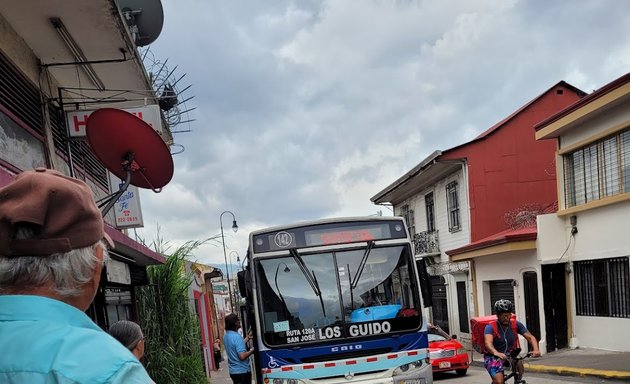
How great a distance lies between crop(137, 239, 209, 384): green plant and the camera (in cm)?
838

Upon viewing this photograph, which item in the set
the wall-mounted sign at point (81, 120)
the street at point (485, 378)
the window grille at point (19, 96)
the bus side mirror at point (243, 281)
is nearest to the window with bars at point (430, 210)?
the street at point (485, 378)

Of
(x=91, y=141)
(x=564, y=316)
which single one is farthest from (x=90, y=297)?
(x=564, y=316)

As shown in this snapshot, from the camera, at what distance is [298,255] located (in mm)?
7668

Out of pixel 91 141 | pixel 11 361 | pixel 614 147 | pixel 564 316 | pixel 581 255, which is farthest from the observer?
pixel 564 316

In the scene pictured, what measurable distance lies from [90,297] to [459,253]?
21.0 metres

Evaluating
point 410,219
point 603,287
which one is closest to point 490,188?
point 603,287

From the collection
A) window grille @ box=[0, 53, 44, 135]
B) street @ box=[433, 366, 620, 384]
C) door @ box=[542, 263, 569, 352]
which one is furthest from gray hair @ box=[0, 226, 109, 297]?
door @ box=[542, 263, 569, 352]

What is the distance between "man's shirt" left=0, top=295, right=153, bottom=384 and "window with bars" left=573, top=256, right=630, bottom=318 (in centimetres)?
1441

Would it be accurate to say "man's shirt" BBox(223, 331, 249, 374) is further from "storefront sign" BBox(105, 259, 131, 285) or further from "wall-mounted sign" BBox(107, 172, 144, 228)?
"storefront sign" BBox(105, 259, 131, 285)

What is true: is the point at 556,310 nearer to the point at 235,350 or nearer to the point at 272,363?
the point at 235,350

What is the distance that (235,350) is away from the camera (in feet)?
28.0

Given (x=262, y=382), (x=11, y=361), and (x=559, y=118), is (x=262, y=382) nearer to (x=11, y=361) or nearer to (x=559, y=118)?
(x=11, y=361)

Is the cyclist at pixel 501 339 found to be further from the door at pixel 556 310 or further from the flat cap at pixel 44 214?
the door at pixel 556 310

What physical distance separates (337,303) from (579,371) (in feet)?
23.3
